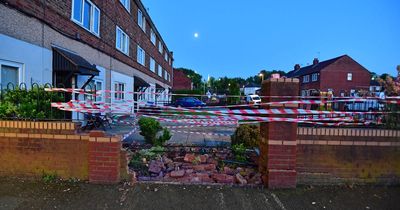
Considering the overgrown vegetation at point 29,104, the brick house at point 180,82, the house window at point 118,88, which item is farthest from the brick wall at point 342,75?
the overgrown vegetation at point 29,104

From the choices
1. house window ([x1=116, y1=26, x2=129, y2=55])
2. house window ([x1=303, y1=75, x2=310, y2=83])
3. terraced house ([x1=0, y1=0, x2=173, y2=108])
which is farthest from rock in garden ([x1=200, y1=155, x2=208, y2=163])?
house window ([x1=303, y1=75, x2=310, y2=83])

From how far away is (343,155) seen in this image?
437 centimetres

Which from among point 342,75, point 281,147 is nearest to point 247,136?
point 281,147

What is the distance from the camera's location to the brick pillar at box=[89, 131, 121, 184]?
13.8 ft

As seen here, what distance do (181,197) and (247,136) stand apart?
11.1ft

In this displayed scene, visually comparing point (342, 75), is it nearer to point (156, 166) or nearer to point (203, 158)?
point (203, 158)

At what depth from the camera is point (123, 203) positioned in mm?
3639

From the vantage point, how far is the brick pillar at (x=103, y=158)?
4215 millimetres

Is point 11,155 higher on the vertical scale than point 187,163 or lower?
higher

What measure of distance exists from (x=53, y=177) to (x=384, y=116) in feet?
20.2

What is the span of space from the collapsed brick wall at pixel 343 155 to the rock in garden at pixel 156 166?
2490mm

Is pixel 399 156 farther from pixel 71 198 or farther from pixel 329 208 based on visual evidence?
pixel 71 198

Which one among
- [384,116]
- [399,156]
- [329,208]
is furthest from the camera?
[384,116]

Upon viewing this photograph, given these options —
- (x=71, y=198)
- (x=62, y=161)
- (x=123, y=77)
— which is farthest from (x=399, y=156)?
(x=123, y=77)
